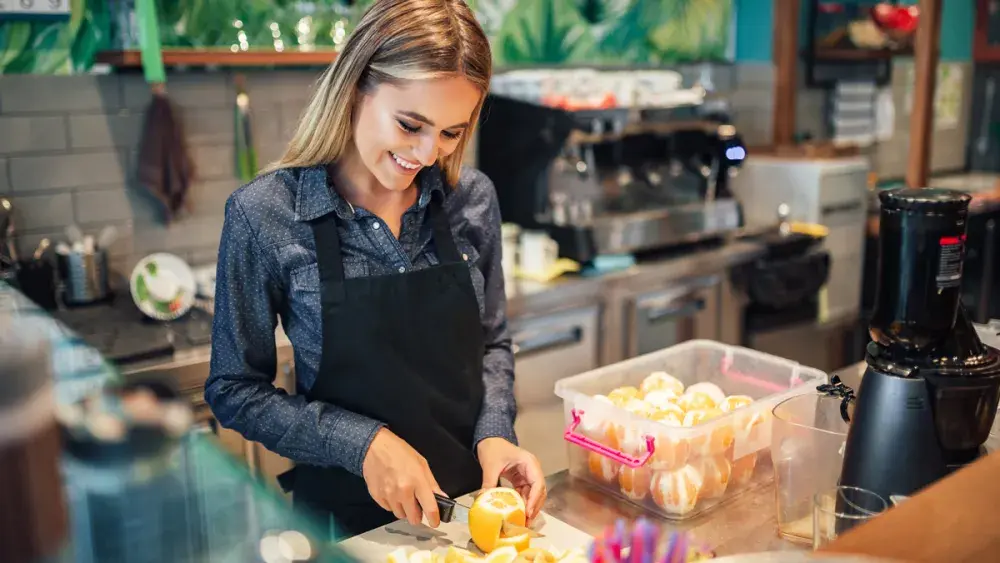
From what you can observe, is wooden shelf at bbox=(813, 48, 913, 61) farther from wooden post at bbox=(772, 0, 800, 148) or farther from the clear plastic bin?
the clear plastic bin

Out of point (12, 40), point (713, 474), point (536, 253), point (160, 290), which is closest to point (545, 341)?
point (536, 253)

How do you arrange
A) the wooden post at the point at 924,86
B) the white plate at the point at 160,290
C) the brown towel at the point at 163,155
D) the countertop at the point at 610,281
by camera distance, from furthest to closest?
1. the wooden post at the point at 924,86
2. the countertop at the point at 610,281
3. the brown towel at the point at 163,155
4. the white plate at the point at 160,290

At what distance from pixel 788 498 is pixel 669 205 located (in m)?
2.79

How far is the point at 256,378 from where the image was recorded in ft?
5.77

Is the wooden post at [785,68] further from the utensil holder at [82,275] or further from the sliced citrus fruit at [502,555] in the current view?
the sliced citrus fruit at [502,555]

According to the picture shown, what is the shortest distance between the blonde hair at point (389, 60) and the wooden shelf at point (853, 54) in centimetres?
441

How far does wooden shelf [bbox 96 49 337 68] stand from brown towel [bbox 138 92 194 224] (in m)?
0.17

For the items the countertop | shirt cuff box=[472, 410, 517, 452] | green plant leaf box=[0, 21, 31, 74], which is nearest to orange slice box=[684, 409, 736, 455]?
shirt cuff box=[472, 410, 517, 452]

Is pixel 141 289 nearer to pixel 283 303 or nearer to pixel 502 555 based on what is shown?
pixel 283 303

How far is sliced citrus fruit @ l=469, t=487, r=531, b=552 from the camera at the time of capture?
1.44 meters

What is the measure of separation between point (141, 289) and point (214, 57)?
82 cm

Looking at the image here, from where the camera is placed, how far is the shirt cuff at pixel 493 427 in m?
1.90

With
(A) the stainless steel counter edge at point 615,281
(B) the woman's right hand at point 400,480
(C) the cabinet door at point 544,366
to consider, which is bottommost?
(C) the cabinet door at point 544,366

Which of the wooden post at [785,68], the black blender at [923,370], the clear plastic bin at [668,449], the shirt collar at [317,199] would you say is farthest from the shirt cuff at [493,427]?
the wooden post at [785,68]
